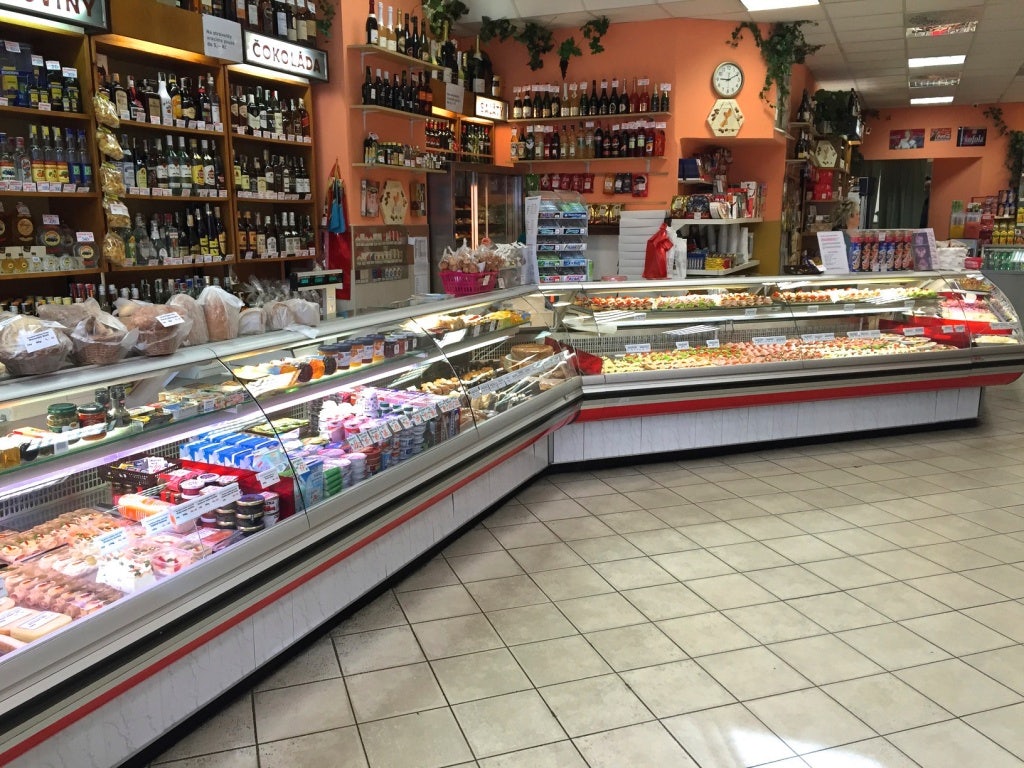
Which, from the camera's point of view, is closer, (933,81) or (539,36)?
(539,36)

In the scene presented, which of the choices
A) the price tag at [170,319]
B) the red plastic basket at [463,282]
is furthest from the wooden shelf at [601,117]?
the price tag at [170,319]

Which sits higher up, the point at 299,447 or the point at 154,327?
the point at 154,327

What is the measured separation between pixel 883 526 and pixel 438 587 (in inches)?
101

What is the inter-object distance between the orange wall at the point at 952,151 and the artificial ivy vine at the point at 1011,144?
0.10 meters

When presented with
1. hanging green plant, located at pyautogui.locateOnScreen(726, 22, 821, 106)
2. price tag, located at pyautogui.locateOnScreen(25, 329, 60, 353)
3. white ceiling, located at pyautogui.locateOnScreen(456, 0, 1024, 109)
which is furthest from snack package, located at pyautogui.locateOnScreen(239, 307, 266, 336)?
hanging green plant, located at pyautogui.locateOnScreen(726, 22, 821, 106)

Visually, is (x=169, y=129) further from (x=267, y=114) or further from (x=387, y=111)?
(x=387, y=111)

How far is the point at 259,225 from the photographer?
663 cm

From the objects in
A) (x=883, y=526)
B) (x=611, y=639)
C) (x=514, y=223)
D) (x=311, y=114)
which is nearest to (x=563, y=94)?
(x=514, y=223)

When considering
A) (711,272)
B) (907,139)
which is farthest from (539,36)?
(907,139)

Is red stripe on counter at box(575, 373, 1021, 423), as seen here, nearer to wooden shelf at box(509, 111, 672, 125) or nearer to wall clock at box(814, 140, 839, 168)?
wooden shelf at box(509, 111, 672, 125)

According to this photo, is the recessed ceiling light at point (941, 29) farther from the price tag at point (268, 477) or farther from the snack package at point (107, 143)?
the price tag at point (268, 477)

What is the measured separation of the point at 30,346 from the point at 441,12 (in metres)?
6.95

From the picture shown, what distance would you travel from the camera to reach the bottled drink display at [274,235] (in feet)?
21.0

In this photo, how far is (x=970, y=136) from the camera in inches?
633
